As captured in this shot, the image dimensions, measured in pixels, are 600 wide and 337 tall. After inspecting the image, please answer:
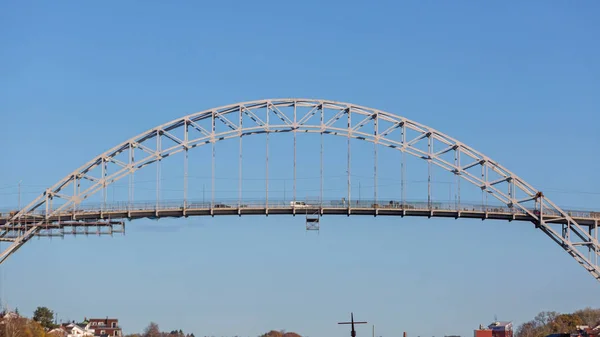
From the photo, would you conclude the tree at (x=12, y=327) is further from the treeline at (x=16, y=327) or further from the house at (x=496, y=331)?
the house at (x=496, y=331)

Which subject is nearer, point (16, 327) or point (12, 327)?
point (12, 327)

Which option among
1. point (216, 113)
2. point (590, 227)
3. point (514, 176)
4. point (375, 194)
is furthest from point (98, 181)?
point (590, 227)

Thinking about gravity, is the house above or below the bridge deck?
below

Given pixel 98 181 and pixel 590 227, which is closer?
pixel 98 181

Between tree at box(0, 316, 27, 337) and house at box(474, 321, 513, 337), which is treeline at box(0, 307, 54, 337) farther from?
house at box(474, 321, 513, 337)

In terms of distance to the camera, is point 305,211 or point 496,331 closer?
point 305,211

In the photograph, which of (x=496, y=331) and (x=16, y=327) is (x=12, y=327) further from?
(x=496, y=331)

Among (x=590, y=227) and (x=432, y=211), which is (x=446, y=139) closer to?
(x=432, y=211)

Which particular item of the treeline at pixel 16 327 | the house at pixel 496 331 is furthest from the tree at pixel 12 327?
the house at pixel 496 331

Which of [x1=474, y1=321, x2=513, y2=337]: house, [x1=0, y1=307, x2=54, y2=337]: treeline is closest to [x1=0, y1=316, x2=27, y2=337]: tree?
[x1=0, y1=307, x2=54, y2=337]: treeline

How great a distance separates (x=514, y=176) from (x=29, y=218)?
4901cm

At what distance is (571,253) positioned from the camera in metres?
138

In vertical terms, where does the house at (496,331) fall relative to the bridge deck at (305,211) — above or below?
below

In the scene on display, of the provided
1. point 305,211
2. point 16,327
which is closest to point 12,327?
point 16,327
